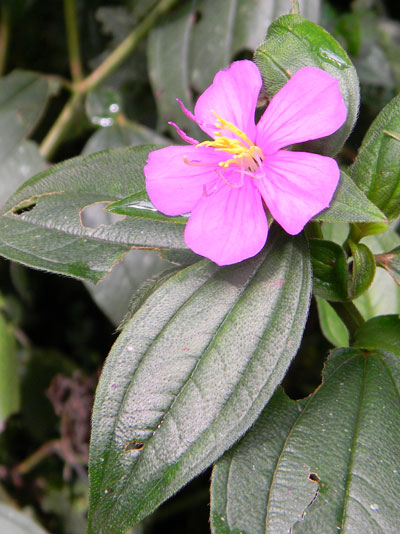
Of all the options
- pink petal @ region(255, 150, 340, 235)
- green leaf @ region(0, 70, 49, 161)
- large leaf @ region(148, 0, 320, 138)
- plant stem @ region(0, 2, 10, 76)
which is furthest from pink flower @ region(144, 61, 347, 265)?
plant stem @ region(0, 2, 10, 76)

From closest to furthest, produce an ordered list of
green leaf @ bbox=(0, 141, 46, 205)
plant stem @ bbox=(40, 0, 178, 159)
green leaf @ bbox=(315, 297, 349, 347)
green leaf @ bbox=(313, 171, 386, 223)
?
green leaf @ bbox=(313, 171, 386, 223), green leaf @ bbox=(315, 297, 349, 347), green leaf @ bbox=(0, 141, 46, 205), plant stem @ bbox=(40, 0, 178, 159)

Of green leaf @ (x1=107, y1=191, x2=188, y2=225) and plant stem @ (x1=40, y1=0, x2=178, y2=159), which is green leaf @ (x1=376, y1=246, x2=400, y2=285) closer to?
green leaf @ (x1=107, y1=191, x2=188, y2=225)

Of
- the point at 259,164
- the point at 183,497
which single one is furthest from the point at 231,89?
the point at 183,497

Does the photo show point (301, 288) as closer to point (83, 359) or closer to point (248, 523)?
point (248, 523)

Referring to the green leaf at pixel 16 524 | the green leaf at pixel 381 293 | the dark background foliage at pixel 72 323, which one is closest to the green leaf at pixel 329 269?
the green leaf at pixel 381 293

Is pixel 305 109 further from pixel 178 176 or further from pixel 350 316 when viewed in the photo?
pixel 350 316

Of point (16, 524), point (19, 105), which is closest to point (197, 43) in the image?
point (19, 105)
